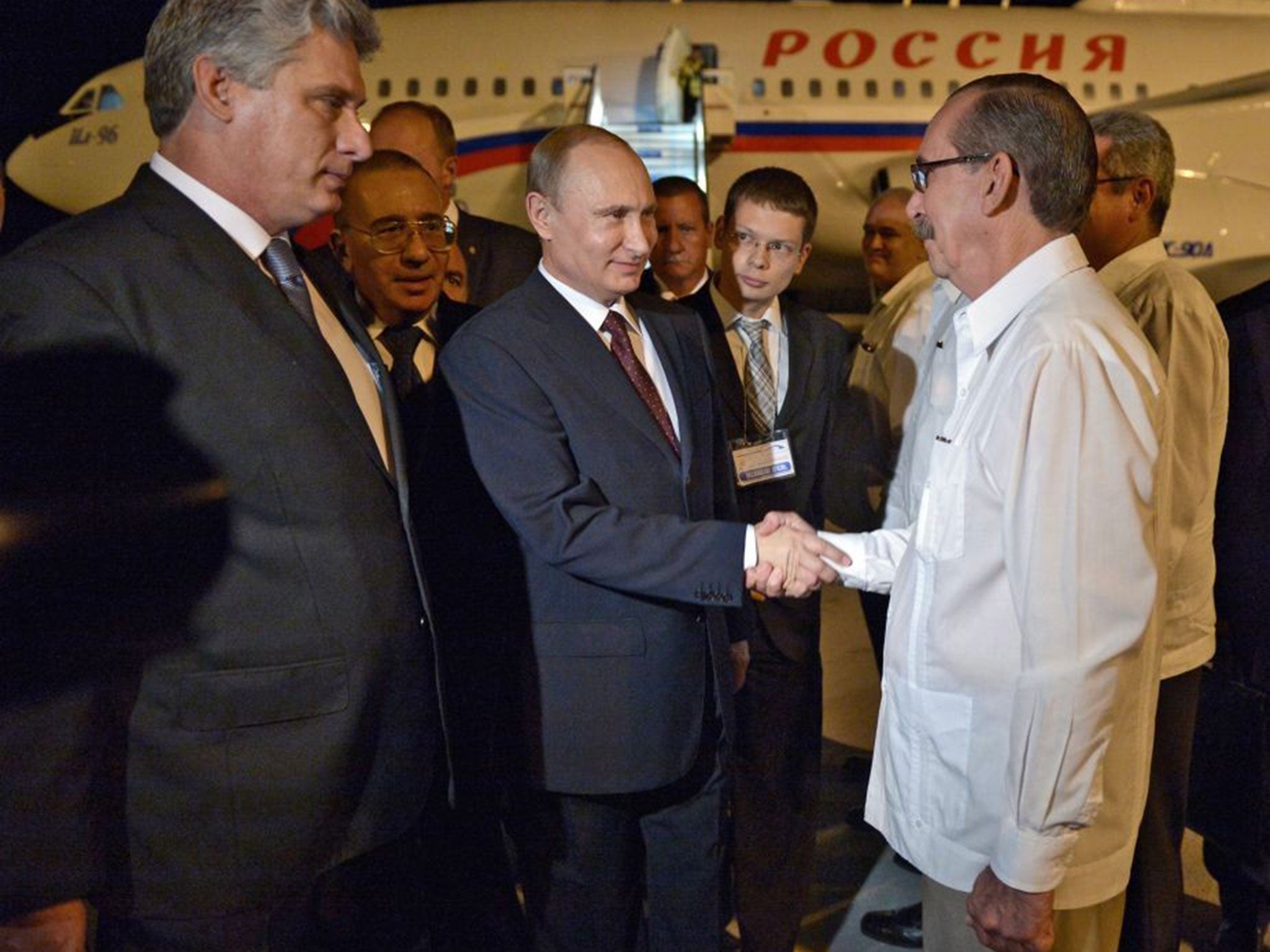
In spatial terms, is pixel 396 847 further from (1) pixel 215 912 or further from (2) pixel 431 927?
(2) pixel 431 927

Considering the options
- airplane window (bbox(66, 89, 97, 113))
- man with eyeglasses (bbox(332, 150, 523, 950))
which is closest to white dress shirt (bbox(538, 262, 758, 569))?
man with eyeglasses (bbox(332, 150, 523, 950))

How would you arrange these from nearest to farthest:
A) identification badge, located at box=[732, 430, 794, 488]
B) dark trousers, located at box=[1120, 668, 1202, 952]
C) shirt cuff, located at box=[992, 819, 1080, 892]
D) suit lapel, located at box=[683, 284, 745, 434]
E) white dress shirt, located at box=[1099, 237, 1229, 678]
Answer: shirt cuff, located at box=[992, 819, 1080, 892]
white dress shirt, located at box=[1099, 237, 1229, 678]
dark trousers, located at box=[1120, 668, 1202, 952]
identification badge, located at box=[732, 430, 794, 488]
suit lapel, located at box=[683, 284, 745, 434]

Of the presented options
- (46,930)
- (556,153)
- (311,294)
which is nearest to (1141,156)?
(556,153)

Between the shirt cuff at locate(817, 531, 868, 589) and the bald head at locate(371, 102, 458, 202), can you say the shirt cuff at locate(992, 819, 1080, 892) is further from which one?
the bald head at locate(371, 102, 458, 202)

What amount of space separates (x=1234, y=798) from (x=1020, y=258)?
5.18 ft

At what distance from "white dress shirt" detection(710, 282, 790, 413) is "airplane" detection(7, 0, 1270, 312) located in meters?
7.51

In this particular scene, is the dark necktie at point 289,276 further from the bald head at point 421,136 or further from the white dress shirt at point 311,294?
the bald head at point 421,136

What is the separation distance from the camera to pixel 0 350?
4.34ft

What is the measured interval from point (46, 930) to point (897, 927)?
223cm

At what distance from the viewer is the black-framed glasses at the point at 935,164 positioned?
1.62 metres

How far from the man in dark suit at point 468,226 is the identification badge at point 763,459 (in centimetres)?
103

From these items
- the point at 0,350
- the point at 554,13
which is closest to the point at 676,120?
the point at 554,13

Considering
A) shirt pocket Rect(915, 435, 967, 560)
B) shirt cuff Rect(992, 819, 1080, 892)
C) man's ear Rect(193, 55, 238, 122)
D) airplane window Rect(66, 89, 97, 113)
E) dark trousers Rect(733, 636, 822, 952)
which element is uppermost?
airplane window Rect(66, 89, 97, 113)

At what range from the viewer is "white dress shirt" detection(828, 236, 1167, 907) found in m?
1.44
